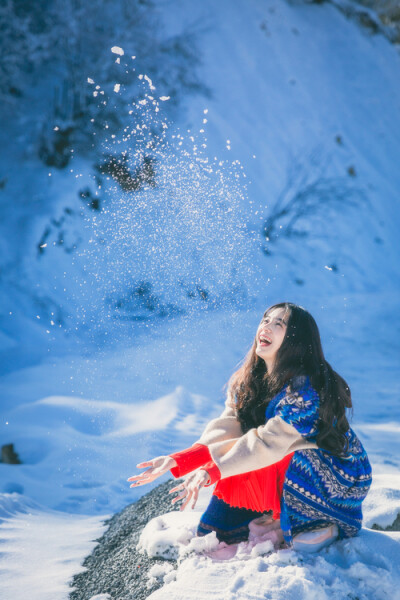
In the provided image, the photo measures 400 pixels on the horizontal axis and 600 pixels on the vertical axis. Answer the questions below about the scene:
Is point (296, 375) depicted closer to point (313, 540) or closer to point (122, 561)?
point (313, 540)

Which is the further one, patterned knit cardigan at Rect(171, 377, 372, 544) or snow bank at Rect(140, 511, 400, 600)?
patterned knit cardigan at Rect(171, 377, 372, 544)

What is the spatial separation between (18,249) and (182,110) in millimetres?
4438

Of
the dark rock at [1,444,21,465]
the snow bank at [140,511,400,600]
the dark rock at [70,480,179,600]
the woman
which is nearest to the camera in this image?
the snow bank at [140,511,400,600]

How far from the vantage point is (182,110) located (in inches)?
382

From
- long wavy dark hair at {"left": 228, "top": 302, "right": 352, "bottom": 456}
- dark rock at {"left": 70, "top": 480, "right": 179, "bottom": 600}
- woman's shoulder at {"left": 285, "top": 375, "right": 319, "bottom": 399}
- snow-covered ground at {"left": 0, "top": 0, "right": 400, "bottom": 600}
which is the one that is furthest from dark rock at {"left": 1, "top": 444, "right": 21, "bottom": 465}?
woman's shoulder at {"left": 285, "top": 375, "right": 319, "bottom": 399}

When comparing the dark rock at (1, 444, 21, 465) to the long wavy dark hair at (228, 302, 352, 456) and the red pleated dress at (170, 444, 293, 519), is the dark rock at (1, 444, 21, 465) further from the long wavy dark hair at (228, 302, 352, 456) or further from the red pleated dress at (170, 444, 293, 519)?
the red pleated dress at (170, 444, 293, 519)

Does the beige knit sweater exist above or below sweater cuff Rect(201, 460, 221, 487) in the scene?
above

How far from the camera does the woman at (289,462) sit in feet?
4.93

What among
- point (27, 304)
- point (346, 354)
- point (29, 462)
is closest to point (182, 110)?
point (27, 304)

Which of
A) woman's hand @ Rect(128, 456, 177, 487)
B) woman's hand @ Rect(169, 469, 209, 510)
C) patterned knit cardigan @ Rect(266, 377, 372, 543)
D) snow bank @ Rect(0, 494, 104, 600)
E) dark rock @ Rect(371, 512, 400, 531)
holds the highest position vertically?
patterned knit cardigan @ Rect(266, 377, 372, 543)

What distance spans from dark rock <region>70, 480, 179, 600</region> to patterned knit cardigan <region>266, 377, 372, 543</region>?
57 centimetres

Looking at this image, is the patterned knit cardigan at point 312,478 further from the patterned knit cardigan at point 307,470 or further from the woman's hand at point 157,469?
the woman's hand at point 157,469

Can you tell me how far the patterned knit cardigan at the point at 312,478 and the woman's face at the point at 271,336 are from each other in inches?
6.0

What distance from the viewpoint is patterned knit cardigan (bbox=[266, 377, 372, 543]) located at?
1.54 meters
